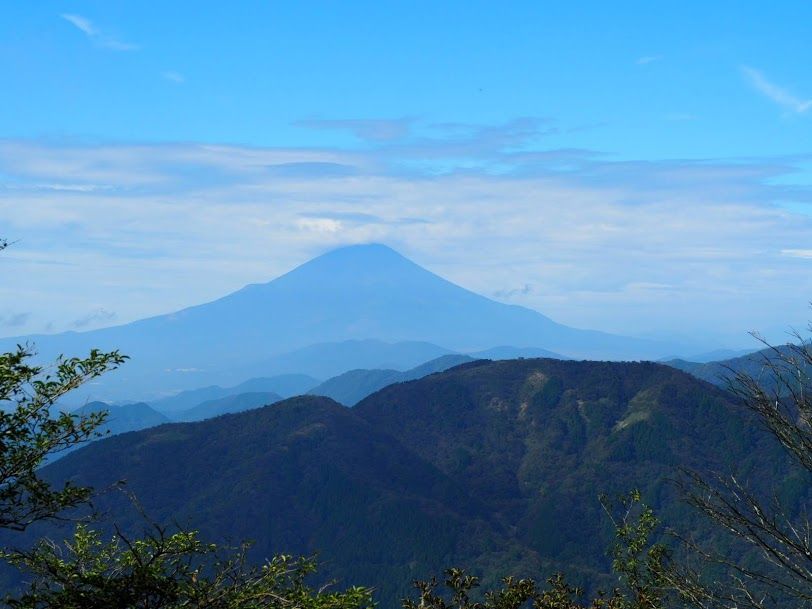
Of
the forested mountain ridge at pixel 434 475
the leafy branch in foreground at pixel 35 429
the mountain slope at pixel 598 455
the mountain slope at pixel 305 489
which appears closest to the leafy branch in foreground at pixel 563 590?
the leafy branch in foreground at pixel 35 429

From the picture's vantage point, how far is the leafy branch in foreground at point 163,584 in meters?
11.7

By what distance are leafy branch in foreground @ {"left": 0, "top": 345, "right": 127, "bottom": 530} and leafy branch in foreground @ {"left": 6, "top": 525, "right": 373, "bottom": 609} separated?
0.86 meters

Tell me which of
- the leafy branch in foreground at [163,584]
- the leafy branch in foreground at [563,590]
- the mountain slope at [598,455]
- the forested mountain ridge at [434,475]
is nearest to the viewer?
the leafy branch in foreground at [163,584]

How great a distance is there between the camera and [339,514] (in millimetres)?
160625

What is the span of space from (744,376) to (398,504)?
507 feet

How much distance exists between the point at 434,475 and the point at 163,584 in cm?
17161

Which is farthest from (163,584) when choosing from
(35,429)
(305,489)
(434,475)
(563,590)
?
(434,475)

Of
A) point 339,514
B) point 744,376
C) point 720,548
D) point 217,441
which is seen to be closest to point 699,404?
point 720,548

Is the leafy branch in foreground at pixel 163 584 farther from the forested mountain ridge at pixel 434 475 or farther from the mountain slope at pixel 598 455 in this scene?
the mountain slope at pixel 598 455

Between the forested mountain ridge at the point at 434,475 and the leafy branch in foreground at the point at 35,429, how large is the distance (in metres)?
124

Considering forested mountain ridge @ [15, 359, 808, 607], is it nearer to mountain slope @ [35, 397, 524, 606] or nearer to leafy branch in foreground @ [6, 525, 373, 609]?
mountain slope @ [35, 397, 524, 606]

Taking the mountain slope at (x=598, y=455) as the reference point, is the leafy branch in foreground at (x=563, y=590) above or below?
above

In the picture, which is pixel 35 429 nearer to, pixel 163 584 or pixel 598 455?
pixel 163 584

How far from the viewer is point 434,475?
17950cm
